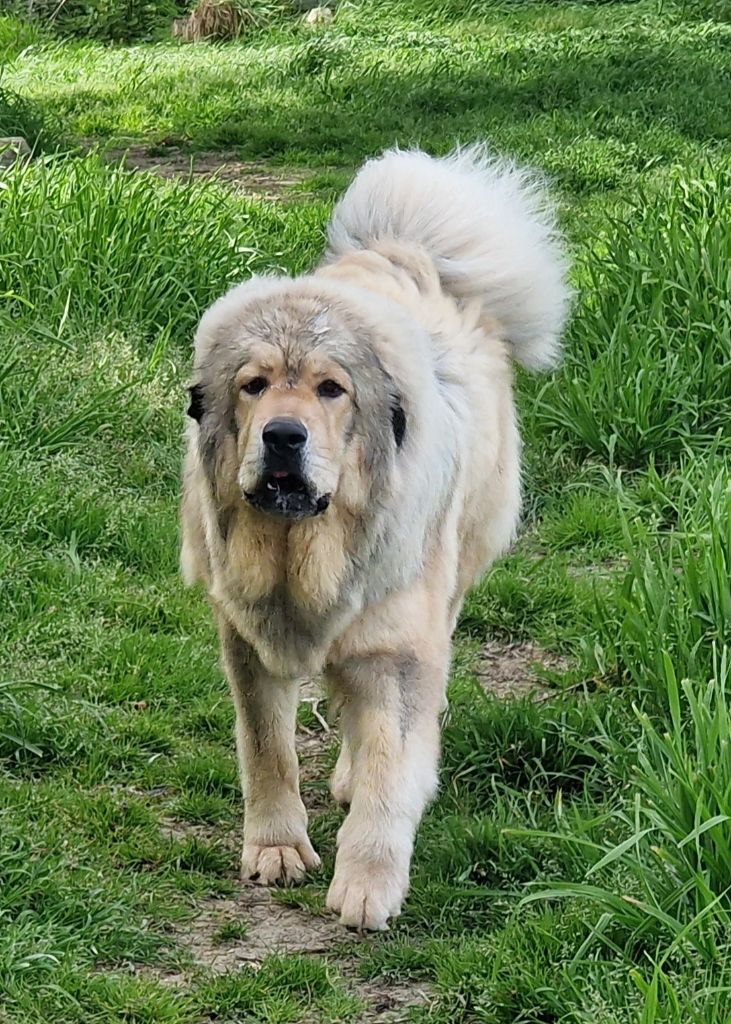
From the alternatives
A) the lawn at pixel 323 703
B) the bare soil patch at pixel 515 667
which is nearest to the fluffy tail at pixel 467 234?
the lawn at pixel 323 703

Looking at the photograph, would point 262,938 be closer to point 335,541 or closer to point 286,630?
point 286,630

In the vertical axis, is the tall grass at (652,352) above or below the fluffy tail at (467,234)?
below

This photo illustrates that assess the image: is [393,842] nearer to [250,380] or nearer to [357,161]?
[250,380]

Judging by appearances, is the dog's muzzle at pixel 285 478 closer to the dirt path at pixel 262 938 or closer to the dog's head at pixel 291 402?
the dog's head at pixel 291 402

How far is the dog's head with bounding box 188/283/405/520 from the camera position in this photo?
344 centimetres

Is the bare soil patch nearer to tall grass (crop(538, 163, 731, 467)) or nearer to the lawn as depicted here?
the lawn

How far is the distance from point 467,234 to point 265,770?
1.84 metres

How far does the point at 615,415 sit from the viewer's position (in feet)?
19.5

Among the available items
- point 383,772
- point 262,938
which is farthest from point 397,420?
point 262,938

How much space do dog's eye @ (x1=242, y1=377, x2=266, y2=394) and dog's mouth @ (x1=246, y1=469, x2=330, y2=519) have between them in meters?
0.24

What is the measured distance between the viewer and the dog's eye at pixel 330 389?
3.56 meters

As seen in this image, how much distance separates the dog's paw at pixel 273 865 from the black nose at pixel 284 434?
105 cm

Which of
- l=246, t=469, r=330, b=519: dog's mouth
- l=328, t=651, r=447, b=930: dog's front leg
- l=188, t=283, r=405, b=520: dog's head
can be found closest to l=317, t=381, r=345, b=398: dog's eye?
l=188, t=283, r=405, b=520: dog's head

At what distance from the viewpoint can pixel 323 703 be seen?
4914mm
